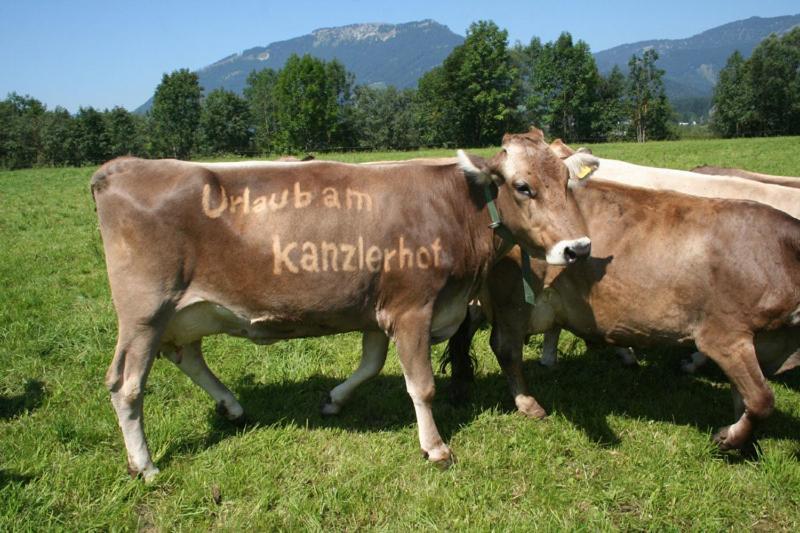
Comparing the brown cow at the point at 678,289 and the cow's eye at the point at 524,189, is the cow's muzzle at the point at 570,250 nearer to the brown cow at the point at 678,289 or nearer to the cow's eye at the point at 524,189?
the cow's eye at the point at 524,189

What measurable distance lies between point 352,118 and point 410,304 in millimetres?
89732

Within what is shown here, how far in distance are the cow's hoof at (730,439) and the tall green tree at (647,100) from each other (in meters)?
90.4

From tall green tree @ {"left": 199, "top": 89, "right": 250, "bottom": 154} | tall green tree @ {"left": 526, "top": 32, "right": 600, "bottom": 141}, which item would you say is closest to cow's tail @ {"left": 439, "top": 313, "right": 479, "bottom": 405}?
tall green tree @ {"left": 526, "top": 32, "right": 600, "bottom": 141}

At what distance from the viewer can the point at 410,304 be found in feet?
14.6

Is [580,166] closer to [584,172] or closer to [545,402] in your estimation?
[584,172]

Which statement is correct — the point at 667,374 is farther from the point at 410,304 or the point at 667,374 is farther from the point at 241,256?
the point at 241,256

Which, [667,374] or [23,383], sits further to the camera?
[667,374]

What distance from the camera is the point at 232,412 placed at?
202 inches

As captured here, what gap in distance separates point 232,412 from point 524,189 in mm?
3114

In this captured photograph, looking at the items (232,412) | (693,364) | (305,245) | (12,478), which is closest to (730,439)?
(693,364)

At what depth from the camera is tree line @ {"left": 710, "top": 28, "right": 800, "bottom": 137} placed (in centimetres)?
7956

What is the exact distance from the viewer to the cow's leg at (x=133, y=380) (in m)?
4.21

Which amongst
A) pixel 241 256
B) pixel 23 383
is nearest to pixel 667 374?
pixel 241 256

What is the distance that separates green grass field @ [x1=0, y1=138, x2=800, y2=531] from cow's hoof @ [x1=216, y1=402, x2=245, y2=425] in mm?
112
